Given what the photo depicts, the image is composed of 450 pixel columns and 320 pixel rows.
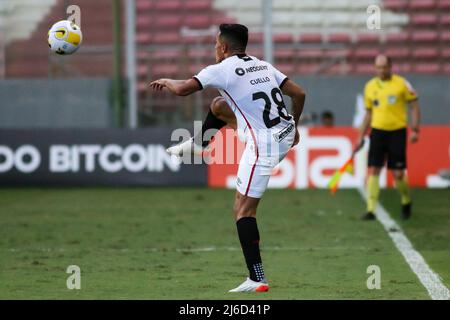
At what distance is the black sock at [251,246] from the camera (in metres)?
8.36

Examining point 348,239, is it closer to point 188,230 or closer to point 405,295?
point 188,230

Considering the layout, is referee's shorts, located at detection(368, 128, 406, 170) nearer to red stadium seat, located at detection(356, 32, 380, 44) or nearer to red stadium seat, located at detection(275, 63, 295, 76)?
red stadium seat, located at detection(275, 63, 295, 76)

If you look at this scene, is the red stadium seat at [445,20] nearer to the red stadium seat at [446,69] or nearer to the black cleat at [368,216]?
the red stadium seat at [446,69]

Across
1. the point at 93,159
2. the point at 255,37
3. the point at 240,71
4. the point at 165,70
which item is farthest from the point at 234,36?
the point at 165,70

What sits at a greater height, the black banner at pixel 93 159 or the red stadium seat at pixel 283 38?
the red stadium seat at pixel 283 38

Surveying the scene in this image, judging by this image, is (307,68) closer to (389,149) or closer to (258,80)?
(389,149)

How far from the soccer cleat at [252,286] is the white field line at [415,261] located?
4.15 ft

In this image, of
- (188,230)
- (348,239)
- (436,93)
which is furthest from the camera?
(436,93)

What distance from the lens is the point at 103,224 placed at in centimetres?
1411

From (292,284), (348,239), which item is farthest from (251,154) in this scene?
(348,239)

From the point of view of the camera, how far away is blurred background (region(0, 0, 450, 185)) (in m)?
22.5

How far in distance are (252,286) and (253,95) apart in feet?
4.88

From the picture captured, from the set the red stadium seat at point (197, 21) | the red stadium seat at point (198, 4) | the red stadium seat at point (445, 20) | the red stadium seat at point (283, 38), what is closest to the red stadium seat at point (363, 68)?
the red stadium seat at point (283, 38)
